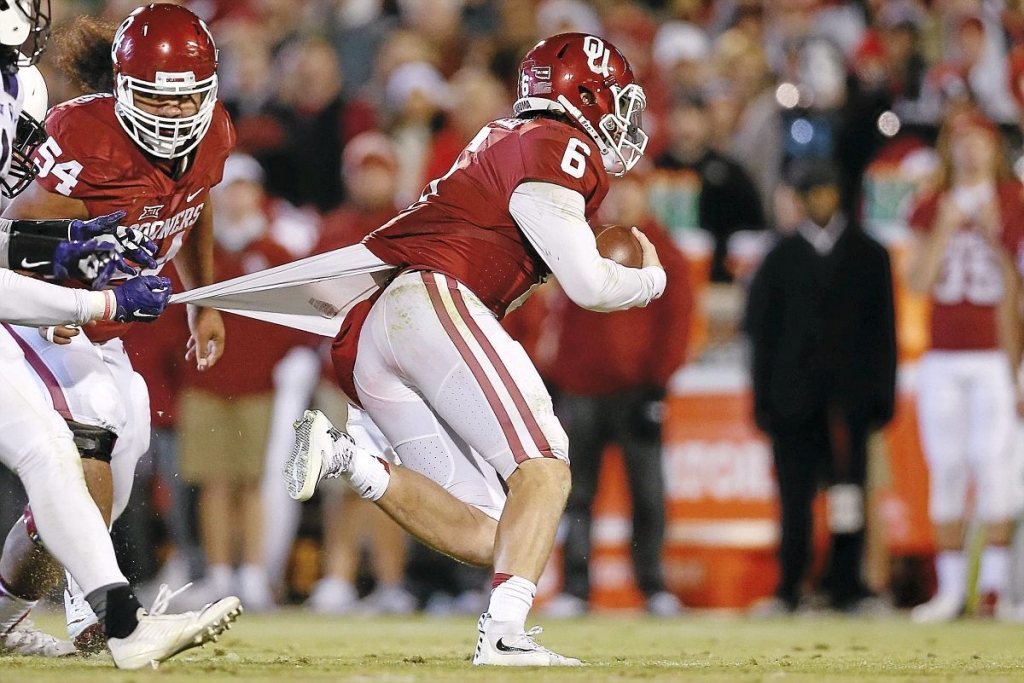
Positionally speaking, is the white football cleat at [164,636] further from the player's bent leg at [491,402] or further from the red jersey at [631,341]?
the red jersey at [631,341]

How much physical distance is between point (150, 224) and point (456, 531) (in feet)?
4.83

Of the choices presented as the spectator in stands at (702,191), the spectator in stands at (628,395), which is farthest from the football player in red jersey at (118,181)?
the spectator in stands at (702,191)

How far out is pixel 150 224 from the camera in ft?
17.7

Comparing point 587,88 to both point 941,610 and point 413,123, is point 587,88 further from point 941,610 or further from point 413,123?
point 413,123

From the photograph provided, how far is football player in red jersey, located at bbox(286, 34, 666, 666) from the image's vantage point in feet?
15.6

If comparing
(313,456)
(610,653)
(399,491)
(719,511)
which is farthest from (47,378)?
(719,511)

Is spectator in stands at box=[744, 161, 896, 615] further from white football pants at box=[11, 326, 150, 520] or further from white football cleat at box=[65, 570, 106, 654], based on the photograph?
white football cleat at box=[65, 570, 106, 654]

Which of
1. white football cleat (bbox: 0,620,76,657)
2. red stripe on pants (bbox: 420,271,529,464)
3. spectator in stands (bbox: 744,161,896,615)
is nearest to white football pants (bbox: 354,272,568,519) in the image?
red stripe on pants (bbox: 420,271,529,464)

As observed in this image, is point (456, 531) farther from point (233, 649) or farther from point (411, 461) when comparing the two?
point (233, 649)

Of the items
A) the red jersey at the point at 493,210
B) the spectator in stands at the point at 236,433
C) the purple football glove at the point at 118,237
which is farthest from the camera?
the spectator in stands at the point at 236,433

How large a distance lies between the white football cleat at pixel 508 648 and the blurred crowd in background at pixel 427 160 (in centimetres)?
263

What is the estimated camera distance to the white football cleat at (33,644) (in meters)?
5.29

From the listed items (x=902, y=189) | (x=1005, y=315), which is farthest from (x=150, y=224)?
(x=902, y=189)

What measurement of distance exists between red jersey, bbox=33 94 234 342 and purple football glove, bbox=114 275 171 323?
582mm
